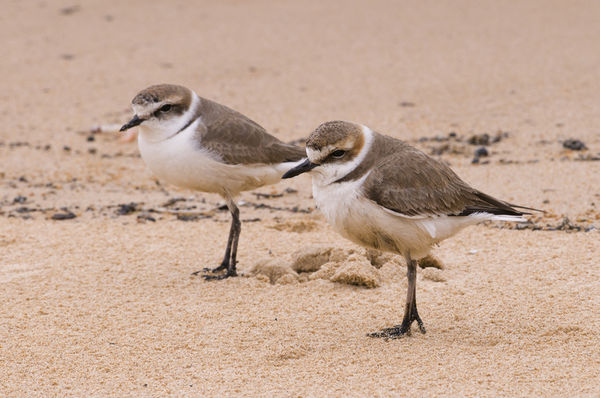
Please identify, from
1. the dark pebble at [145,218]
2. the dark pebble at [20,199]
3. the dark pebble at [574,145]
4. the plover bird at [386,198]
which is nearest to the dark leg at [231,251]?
the dark pebble at [145,218]

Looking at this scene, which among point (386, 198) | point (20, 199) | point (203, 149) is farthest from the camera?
point (20, 199)

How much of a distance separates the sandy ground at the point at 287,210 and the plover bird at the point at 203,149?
63cm

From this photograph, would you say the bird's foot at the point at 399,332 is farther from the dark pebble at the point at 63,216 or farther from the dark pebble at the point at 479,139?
the dark pebble at the point at 479,139

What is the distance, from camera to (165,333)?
5.05 meters

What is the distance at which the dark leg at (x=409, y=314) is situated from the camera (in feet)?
16.1

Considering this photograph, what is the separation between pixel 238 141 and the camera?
21.5 feet

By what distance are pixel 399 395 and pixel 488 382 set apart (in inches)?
18.9

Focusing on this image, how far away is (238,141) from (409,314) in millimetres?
2306

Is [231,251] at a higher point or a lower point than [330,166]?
lower

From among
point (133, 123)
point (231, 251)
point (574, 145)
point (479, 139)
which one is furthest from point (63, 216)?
point (574, 145)

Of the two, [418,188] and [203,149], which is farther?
[203,149]

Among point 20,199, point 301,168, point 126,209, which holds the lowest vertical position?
point 20,199

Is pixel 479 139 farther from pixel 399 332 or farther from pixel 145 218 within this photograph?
pixel 399 332

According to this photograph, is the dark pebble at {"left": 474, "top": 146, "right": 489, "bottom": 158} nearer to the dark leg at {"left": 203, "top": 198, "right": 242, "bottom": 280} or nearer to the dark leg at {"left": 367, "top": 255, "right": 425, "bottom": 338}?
the dark leg at {"left": 203, "top": 198, "right": 242, "bottom": 280}
